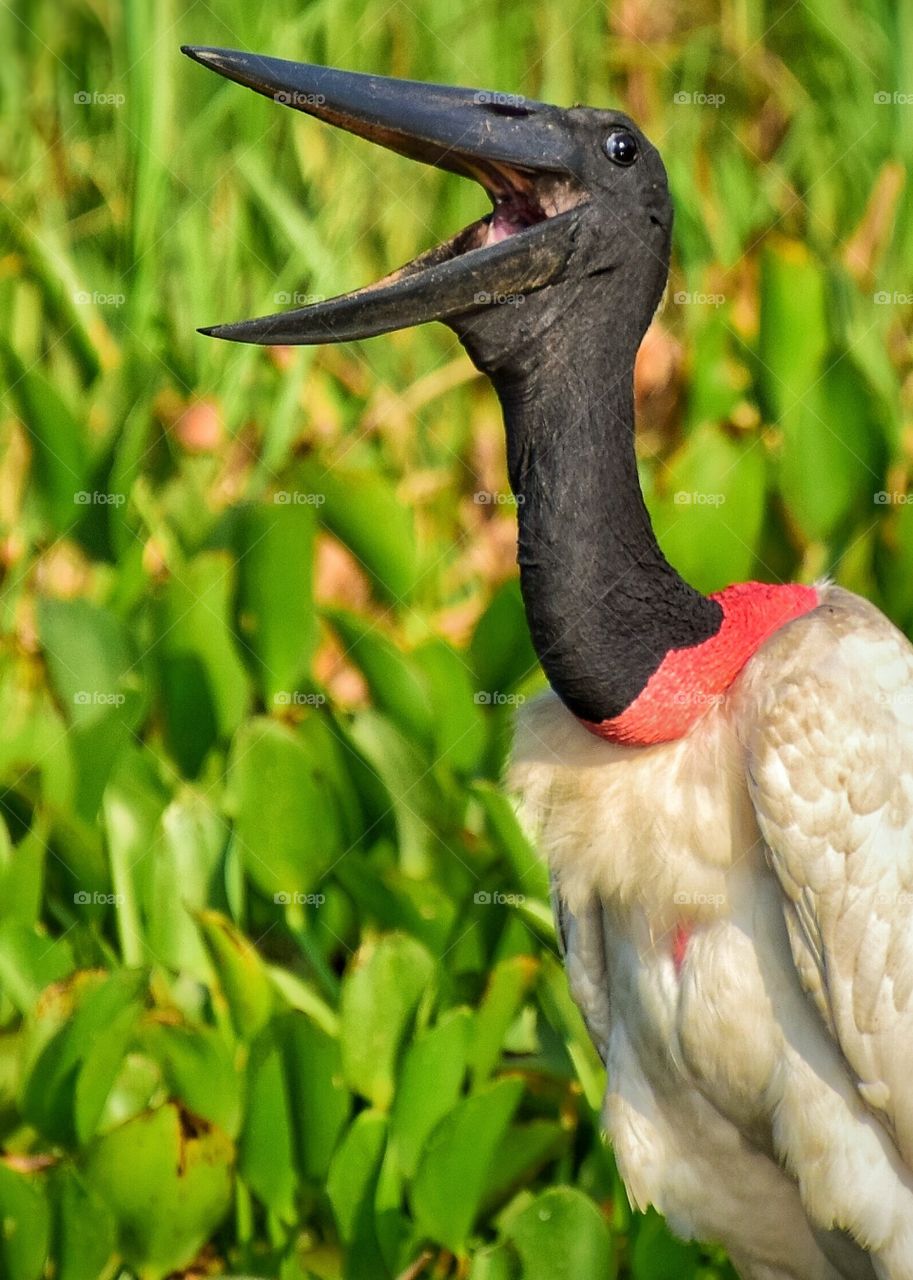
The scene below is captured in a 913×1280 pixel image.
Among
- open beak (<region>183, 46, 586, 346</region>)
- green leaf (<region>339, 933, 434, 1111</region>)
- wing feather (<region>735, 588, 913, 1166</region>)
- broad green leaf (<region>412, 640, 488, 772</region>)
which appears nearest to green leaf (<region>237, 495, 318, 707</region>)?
broad green leaf (<region>412, 640, 488, 772</region>)

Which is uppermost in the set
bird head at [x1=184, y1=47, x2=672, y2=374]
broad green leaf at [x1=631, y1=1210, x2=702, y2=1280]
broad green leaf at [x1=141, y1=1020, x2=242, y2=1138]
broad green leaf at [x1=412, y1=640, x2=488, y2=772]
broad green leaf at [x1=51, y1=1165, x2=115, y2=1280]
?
bird head at [x1=184, y1=47, x2=672, y2=374]

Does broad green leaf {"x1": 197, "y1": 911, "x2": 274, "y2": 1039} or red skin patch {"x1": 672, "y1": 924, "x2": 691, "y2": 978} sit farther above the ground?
red skin patch {"x1": 672, "y1": 924, "x2": 691, "y2": 978}

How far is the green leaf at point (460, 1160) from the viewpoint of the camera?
8.69ft

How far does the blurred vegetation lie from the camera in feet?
9.09

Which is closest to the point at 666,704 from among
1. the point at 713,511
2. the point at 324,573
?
the point at 713,511

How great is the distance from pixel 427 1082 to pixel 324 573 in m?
1.49

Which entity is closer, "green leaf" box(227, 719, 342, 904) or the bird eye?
the bird eye

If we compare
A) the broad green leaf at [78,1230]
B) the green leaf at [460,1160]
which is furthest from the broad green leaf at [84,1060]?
the green leaf at [460,1160]

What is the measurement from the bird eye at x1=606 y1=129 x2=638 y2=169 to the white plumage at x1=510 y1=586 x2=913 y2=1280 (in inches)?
23.0

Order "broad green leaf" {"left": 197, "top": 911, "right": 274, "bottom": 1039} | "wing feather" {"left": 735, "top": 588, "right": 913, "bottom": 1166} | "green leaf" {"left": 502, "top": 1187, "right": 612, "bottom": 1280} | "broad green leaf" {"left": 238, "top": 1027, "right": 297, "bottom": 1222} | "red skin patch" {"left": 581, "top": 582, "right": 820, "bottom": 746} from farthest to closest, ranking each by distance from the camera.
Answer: "broad green leaf" {"left": 197, "top": 911, "right": 274, "bottom": 1039}
"broad green leaf" {"left": 238, "top": 1027, "right": 297, "bottom": 1222}
"green leaf" {"left": 502, "top": 1187, "right": 612, "bottom": 1280}
"red skin patch" {"left": 581, "top": 582, "right": 820, "bottom": 746}
"wing feather" {"left": 735, "top": 588, "right": 913, "bottom": 1166}

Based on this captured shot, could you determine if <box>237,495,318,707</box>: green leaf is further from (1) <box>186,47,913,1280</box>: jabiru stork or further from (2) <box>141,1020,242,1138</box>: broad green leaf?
(1) <box>186,47,913,1280</box>: jabiru stork

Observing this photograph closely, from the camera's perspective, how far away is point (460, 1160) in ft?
8.80

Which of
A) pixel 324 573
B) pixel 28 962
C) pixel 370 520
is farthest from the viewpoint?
pixel 324 573

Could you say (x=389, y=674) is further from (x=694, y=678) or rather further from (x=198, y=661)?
(x=694, y=678)
